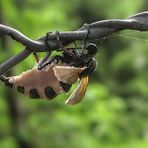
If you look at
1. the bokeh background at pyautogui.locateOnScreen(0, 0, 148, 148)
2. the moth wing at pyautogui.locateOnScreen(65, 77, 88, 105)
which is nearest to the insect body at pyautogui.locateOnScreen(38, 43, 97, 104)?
the moth wing at pyautogui.locateOnScreen(65, 77, 88, 105)

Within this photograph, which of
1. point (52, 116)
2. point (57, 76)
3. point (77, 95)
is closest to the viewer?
point (57, 76)

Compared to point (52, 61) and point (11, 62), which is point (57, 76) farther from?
point (11, 62)

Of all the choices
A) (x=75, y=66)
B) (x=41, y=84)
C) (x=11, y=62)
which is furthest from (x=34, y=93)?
(x=11, y=62)

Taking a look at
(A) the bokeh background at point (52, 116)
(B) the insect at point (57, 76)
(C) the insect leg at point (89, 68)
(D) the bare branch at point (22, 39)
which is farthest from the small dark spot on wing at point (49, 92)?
(A) the bokeh background at point (52, 116)

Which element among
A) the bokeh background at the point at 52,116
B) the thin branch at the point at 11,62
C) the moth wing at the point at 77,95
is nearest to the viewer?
the thin branch at the point at 11,62

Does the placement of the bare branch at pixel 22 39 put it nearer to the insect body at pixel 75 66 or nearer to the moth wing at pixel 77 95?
the insect body at pixel 75 66

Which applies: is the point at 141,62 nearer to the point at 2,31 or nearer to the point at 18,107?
the point at 18,107

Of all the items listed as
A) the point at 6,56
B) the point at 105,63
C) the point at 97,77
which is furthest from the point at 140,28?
the point at 105,63
